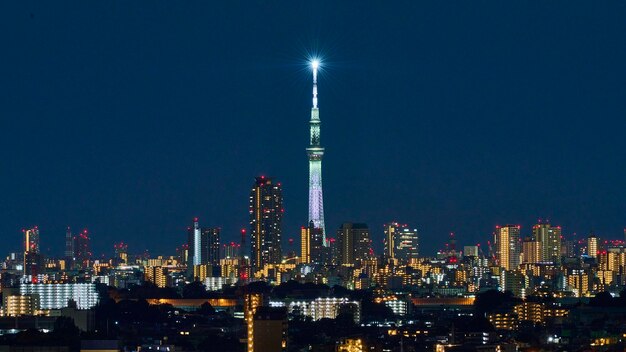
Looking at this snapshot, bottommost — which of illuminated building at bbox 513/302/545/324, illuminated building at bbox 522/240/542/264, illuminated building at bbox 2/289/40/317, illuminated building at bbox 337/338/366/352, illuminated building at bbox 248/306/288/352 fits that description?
illuminated building at bbox 337/338/366/352

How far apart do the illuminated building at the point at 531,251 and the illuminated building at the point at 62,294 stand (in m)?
47.3

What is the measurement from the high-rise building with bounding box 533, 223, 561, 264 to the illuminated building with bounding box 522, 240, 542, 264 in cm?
23

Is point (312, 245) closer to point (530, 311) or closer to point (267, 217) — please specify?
point (267, 217)

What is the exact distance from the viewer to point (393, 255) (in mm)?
121750

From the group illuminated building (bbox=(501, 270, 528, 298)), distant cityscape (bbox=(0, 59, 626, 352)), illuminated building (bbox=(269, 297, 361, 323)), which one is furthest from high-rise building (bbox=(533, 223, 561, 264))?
illuminated building (bbox=(269, 297, 361, 323))

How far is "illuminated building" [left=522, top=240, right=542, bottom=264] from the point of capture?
115 metres

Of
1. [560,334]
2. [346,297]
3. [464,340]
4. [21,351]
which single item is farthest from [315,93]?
[21,351]

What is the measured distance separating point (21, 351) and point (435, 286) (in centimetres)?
6165

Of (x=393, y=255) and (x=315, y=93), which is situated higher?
(x=315, y=93)

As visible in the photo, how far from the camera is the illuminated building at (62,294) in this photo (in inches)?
2702

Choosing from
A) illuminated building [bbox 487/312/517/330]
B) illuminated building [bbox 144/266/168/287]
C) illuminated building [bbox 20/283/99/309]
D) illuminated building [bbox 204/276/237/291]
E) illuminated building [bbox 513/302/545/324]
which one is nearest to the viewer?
illuminated building [bbox 487/312/517/330]

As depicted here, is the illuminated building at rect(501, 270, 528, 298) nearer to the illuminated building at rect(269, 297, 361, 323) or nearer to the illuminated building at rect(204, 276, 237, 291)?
the illuminated building at rect(204, 276, 237, 291)

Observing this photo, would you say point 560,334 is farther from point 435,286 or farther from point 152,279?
point 152,279

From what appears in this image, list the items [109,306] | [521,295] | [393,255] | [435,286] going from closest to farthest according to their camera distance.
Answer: [109,306]
[521,295]
[435,286]
[393,255]
